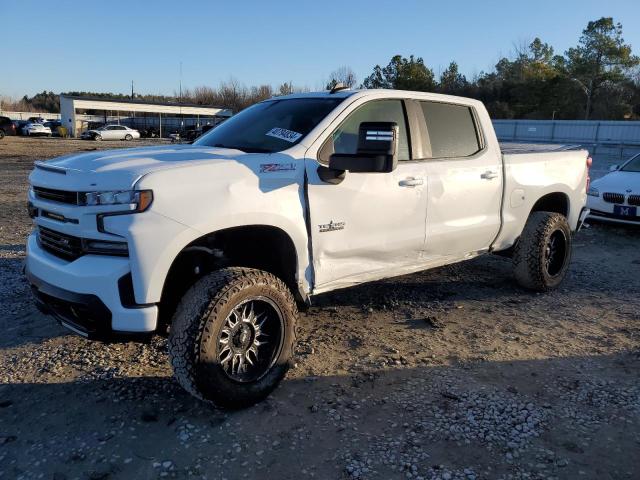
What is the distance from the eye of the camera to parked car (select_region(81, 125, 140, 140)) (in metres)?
47.9

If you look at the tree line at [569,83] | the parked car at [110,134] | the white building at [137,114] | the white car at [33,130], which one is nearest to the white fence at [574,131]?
the tree line at [569,83]

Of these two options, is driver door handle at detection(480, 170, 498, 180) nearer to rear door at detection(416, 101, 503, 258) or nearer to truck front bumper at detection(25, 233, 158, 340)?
rear door at detection(416, 101, 503, 258)

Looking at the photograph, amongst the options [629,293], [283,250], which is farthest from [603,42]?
[283,250]

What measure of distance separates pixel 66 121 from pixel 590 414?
68753 millimetres

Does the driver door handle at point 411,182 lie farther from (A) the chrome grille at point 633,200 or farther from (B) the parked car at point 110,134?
(B) the parked car at point 110,134

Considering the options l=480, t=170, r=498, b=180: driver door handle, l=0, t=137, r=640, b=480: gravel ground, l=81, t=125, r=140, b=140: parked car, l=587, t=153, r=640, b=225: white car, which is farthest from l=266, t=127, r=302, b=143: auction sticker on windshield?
l=81, t=125, r=140, b=140: parked car

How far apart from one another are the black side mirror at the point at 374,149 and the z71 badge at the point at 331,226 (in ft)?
1.42

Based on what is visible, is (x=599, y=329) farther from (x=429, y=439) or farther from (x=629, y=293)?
(x=429, y=439)

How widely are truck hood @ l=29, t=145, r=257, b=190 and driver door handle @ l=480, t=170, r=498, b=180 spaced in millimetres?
2363

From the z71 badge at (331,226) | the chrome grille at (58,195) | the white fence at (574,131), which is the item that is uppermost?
the white fence at (574,131)

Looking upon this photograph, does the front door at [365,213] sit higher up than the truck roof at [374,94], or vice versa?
the truck roof at [374,94]

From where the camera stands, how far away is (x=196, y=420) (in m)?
3.28

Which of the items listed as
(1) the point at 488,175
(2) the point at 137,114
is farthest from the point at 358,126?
(2) the point at 137,114

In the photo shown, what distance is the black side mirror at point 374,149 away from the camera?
3.47m
